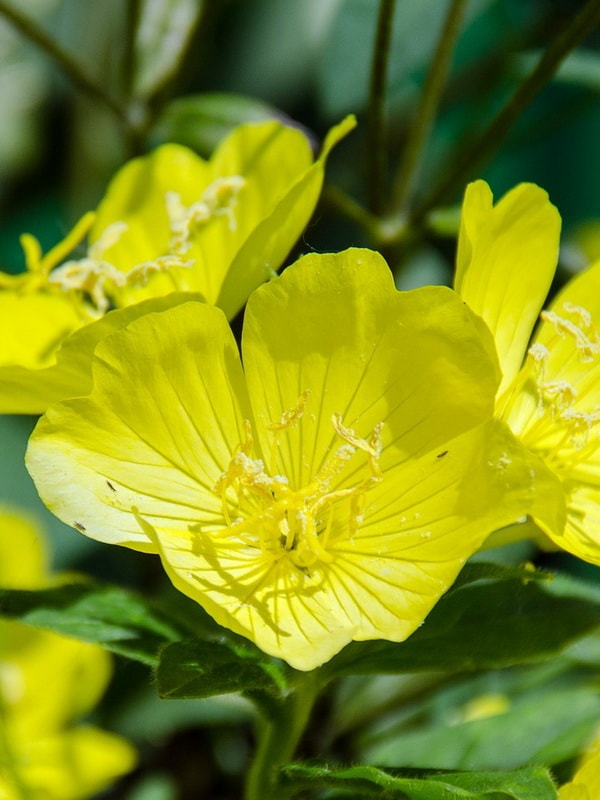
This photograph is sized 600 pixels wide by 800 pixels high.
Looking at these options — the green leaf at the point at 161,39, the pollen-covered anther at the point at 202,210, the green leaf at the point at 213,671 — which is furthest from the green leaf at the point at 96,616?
the green leaf at the point at 161,39

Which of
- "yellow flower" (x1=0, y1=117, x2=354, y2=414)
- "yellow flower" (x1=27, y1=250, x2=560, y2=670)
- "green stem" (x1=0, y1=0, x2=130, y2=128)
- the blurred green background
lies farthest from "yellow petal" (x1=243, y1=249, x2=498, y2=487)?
"green stem" (x1=0, y1=0, x2=130, y2=128)

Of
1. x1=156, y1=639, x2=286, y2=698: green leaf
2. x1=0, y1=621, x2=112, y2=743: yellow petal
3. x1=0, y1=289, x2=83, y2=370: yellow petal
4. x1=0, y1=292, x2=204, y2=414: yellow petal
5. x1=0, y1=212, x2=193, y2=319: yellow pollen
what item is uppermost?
x1=0, y1=292, x2=204, y2=414: yellow petal

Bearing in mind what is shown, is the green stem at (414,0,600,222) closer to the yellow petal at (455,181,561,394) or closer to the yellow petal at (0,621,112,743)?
the yellow petal at (455,181,561,394)

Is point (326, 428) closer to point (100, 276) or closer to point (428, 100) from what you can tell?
point (100, 276)

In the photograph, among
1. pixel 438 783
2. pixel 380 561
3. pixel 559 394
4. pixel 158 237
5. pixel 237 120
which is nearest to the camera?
pixel 438 783

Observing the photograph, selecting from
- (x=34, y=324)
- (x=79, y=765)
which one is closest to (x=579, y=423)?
(x=34, y=324)

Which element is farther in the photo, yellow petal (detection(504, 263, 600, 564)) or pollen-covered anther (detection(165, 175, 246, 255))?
pollen-covered anther (detection(165, 175, 246, 255))

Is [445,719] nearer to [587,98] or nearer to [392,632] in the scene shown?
[392,632]
